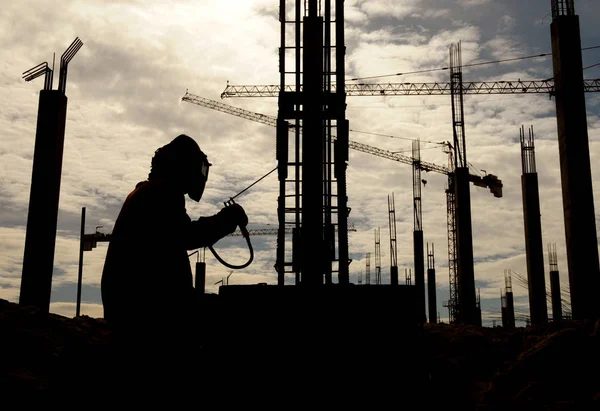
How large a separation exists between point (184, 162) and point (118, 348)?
966mm

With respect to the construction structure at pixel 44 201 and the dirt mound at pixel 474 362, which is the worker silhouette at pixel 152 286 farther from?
the construction structure at pixel 44 201

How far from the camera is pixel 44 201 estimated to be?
41.2 feet

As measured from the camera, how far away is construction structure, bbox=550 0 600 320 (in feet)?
38.5

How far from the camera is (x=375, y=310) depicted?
465 centimetres

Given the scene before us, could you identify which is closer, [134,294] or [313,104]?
[134,294]

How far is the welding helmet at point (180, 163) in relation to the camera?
3.18 m

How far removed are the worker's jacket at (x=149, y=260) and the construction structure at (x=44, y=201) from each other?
1012 centimetres

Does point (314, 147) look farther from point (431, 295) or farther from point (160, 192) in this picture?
point (431, 295)

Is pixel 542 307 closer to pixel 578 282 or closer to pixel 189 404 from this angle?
pixel 578 282

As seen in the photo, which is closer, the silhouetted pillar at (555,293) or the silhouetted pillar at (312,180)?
the silhouetted pillar at (312,180)

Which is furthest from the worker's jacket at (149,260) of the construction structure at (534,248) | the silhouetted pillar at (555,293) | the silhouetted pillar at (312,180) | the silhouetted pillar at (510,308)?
the silhouetted pillar at (510,308)

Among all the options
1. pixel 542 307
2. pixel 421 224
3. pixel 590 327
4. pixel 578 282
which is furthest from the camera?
pixel 421 224

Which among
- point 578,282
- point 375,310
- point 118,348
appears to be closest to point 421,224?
point 578,282

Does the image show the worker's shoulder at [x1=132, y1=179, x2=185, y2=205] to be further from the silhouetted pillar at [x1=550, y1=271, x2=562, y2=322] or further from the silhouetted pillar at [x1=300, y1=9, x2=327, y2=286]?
the silhouetted pillar at [x1=550, y1=271, x2=562, y2=322]
